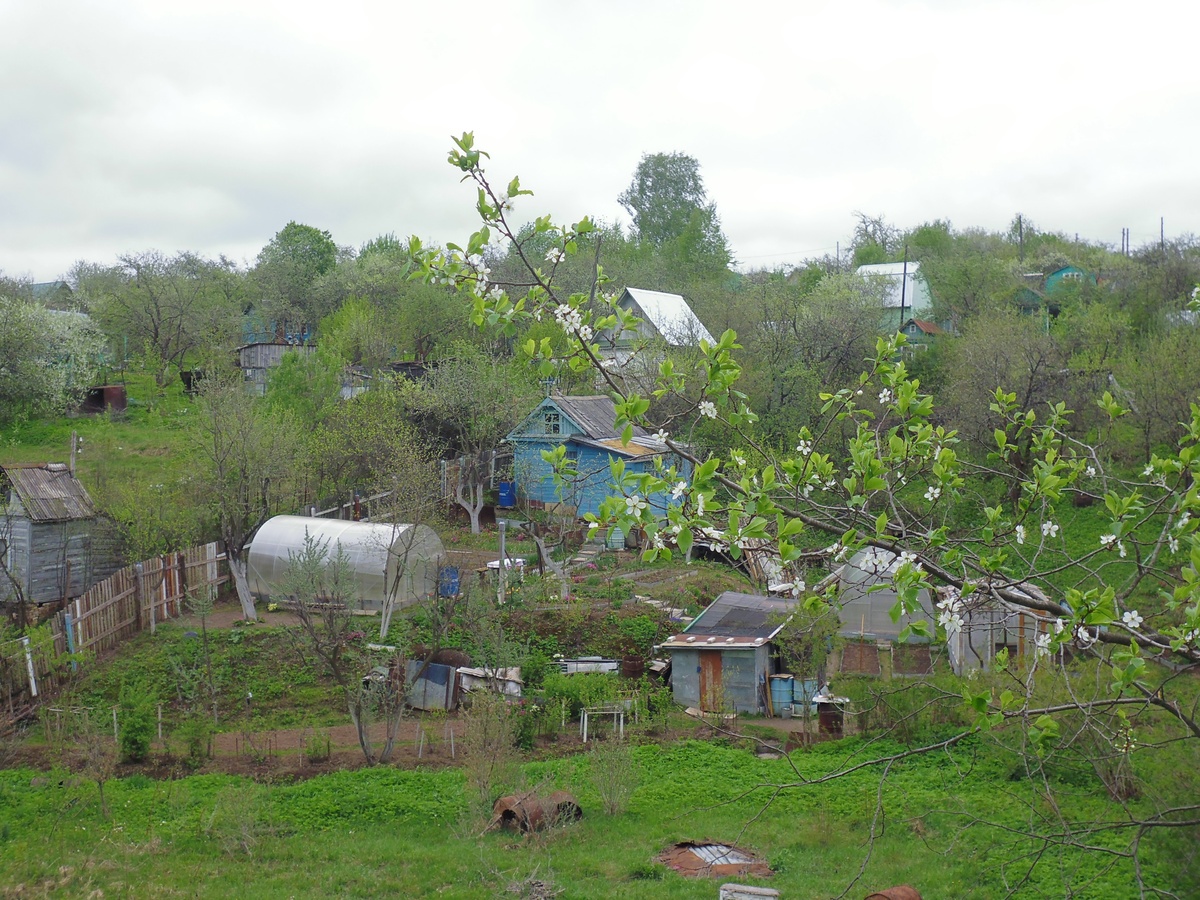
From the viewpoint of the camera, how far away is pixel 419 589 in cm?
2059

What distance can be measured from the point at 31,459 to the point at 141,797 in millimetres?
21385

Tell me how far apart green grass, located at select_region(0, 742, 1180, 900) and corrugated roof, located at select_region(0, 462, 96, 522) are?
26.7ft

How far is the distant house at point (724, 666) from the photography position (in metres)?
16.3

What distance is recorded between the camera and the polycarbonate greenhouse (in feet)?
64.4

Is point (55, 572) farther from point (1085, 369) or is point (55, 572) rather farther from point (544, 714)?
point (1085, 369)

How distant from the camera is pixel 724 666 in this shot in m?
16.5

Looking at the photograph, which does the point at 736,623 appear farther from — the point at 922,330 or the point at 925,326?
the point at 925,326

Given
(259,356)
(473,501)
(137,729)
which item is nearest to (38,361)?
(259,356)

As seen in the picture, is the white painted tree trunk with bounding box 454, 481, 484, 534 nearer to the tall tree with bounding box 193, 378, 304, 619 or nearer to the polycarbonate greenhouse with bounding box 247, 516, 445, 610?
the tall tree with bounding box 193, 378, 304, 619

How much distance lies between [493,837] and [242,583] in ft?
34.9

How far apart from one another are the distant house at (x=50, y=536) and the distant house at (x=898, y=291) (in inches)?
1227

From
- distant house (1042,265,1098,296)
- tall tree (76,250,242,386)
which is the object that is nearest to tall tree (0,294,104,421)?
tall tree (76,250,242,386)

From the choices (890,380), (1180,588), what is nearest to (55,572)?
(890,380)

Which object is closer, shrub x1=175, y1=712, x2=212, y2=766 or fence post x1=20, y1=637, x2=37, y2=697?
shrub x1=175, y1=712, x2=212, y2=766
